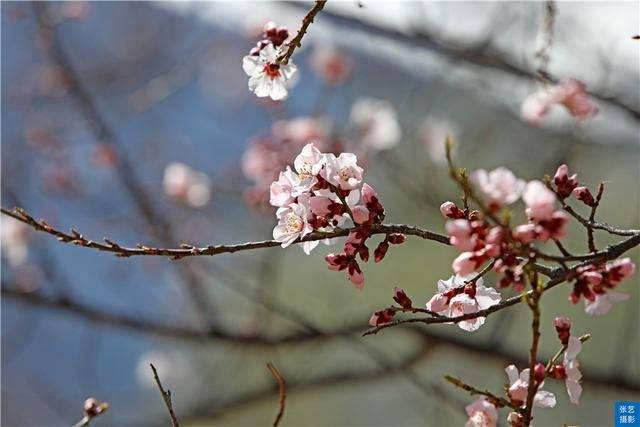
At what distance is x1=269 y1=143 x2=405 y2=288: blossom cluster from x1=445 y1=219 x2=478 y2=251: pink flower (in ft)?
0.61

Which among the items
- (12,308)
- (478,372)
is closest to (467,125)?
(478,372)

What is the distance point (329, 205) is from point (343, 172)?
54 millimetres

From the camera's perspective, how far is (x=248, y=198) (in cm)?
263

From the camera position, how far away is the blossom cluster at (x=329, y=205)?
975 millimetres

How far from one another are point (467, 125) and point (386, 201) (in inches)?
31.7

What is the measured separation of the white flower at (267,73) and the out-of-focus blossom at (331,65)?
2292mm

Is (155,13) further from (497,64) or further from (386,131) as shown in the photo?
(497,64)

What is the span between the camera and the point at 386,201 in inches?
189

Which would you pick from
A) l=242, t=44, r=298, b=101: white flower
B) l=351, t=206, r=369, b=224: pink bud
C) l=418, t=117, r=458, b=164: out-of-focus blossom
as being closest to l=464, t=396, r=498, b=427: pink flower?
l=351, t=206, r=369, b=224: pink bud

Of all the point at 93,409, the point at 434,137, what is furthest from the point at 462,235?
the point at 434,137

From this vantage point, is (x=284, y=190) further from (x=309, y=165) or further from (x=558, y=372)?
(x=558, y=372)

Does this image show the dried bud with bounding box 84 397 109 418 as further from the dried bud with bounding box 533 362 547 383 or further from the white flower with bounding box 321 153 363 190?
the dried bud with bounding box 533 362 547 383

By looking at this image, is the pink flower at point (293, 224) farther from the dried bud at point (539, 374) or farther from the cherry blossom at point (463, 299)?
the dried bud at point (539, 374)

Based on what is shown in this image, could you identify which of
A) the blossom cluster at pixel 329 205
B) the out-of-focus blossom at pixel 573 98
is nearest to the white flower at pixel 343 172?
the blossom cluster at pixel 329 205
